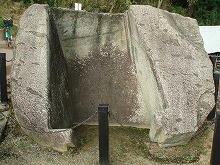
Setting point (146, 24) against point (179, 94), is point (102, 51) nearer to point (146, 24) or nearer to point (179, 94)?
point (146, 24)

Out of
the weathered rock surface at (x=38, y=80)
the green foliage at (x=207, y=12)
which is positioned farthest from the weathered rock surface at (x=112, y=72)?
the green foliage at (x=207, y=12)

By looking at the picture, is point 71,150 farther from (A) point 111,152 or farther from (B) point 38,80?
(B) point 38,80

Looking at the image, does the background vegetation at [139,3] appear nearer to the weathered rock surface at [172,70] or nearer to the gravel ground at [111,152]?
the weathered rock surface at [172,70]

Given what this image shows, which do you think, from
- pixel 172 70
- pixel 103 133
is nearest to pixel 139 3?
pixel 172 70

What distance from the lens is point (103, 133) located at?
14.7ft

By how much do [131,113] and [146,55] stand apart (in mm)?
1075

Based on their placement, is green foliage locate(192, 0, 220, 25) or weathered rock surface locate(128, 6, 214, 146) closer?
weathered rock surface locate(128, 6, 214, 146)

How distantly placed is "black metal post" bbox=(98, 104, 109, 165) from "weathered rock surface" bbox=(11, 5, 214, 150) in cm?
39

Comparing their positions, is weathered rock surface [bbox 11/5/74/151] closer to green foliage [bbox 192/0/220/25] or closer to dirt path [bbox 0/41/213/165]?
dirt path [bbox 0/41/213/165]

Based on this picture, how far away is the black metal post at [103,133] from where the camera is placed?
4316mm

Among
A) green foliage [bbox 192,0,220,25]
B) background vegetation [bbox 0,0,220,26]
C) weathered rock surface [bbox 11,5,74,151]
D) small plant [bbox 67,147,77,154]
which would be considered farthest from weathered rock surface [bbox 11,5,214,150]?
green foliage [bbox 192,0,220,25]

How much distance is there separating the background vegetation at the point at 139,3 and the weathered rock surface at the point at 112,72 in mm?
6226

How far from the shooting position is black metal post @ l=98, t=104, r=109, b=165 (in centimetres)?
432

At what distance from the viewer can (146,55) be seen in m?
5.50
